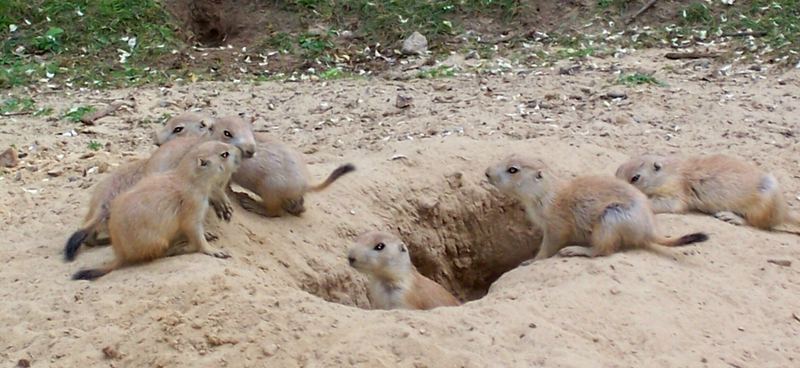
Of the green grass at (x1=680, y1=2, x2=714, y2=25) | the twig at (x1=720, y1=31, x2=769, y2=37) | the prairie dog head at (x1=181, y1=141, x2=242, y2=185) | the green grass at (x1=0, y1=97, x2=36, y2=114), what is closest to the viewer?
the prairie dog head at (x1=181, y1=141, x2=242, y2=185)

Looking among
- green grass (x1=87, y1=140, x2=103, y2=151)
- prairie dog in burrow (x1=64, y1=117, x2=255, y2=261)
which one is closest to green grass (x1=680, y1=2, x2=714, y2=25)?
green grass (x1=87, y1=140, x2=103, y2=151)

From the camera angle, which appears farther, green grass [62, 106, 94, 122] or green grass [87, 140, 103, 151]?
green grass [62, 106, 94, 122]

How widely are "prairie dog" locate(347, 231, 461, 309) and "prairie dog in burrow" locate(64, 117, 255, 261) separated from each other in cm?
81

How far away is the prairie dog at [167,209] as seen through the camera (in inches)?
211

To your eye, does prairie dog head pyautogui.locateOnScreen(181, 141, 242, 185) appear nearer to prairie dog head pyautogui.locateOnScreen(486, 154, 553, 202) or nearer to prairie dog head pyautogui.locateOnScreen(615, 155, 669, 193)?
prairie dog head pyautogui.locateOnScreen(486, 154, 553, 202)

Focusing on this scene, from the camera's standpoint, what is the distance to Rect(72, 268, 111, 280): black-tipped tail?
540cm

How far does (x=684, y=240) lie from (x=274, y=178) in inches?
96.1

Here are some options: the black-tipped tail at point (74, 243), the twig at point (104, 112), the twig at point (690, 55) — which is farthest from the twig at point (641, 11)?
the black-tipped tail at point (74, 243)

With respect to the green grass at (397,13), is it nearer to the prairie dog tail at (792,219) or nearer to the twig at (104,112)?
the twig at (104,112)

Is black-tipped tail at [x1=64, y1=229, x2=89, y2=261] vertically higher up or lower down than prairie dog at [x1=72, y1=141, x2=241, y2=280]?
lower down

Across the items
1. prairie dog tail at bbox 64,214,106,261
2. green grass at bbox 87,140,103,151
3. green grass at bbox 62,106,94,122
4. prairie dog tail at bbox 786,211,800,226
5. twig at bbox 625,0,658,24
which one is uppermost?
prairie dog tail at bbox 786,211,800,226

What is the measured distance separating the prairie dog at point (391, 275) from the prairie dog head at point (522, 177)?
787mm

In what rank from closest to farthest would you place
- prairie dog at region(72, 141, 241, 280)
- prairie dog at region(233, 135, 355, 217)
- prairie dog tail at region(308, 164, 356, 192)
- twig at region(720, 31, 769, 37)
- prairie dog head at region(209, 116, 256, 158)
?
prairie dog at region(72, 141, 241, 280)
prairie dog head at region(209, 116, 256, 158)
prairie dog at region(233, 135, 355, 217)
prairie dog tail at region(308, 164, 356, 192)
twig at region(720, 31, 769, 37)

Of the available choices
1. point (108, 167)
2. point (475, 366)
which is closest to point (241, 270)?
point (475, 366)
